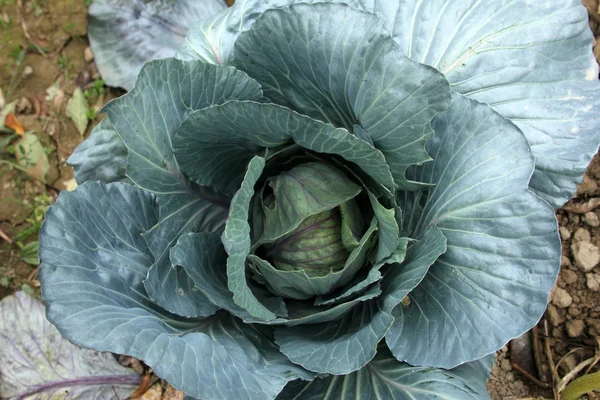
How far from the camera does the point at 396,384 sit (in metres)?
1.73

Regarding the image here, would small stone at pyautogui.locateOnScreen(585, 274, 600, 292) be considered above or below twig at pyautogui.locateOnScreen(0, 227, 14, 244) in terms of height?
below

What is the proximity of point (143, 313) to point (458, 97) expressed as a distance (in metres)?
1.14

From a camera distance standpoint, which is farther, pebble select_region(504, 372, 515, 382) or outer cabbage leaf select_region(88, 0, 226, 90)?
outer cabbage leaf select_region(88, 0, 226, 90)

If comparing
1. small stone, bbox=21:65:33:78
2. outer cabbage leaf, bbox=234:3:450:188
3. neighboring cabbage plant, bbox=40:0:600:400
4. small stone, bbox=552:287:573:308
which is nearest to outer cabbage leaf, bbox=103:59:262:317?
neighboring cabbage plant, bbox=40:0:600:400

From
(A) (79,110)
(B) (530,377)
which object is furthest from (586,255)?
(A) (79,110)

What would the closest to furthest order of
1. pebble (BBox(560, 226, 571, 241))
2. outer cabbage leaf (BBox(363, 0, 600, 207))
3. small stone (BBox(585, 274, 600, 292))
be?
outer cabbage leaf (BBox(363, 0, 600, 207)) → small stone (BBox(585, 274, 600, 292)) → pebble (BBox(560, 226, 571, 241))

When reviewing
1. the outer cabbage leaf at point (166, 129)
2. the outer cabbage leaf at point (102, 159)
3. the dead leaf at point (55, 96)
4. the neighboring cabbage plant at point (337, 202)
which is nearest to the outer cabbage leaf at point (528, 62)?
the neighboring cabbage plant at point (337, 202)

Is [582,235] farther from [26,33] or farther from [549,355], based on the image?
[26,33]

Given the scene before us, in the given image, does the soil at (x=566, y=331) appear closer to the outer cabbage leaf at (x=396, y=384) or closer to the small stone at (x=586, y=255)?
the small stone at (x=586, y=255)

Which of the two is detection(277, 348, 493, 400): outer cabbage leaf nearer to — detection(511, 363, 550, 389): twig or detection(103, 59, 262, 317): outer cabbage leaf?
detection(103, 59, 262, 317): outer cabbage leaf

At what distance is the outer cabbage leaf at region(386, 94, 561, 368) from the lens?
153 centimetres

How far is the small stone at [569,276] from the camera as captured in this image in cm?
Answer: 251

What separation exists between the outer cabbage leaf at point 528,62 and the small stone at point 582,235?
0.81 m

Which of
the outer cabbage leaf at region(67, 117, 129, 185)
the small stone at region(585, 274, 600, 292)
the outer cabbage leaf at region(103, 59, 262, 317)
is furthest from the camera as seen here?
the small stone at region(585, 274, 600, 292)
